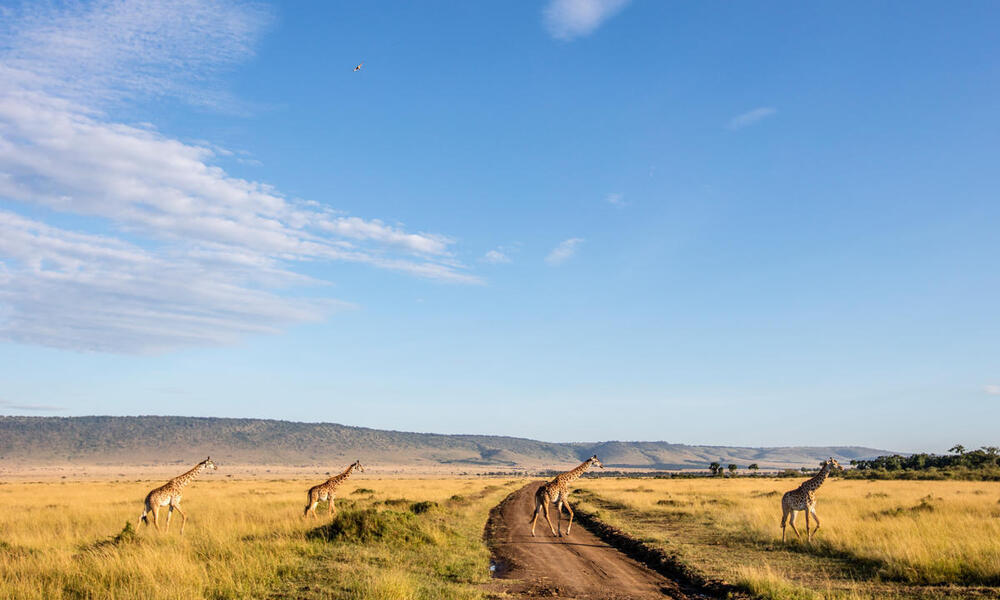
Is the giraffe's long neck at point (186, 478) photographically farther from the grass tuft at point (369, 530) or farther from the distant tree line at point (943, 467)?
the distant tree line at point (943, 467)

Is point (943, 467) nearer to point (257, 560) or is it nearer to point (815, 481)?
point (815, 481)

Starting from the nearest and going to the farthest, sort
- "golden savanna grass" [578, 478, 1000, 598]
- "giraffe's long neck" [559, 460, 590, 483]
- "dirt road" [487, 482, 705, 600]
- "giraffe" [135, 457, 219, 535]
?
"golden savanna grass" [578, 478, 1000, 598] → "dirt road" [487, 482, 705, 600] → "giraffe" [135, 457, 219, 535] → "giraffe's long neck" [559, 460, 590, 483]

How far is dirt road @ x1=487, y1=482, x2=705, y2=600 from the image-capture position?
1335 cm

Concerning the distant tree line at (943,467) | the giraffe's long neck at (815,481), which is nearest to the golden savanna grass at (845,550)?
the giraffe's long neck at (815,481)

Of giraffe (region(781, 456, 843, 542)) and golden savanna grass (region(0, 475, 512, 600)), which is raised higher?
giraffe (region(781, 456, 843, 542))

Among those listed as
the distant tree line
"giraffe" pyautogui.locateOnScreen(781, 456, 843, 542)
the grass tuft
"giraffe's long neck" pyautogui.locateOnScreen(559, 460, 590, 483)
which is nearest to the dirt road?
"giraffe's long neck" pyautogui.locateOnScreen(559, 460, 590, 483)

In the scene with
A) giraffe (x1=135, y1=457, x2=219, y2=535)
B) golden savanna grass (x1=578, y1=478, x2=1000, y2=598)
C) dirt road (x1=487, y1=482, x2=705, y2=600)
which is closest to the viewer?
golden savanna grass (x1=578, y1=478, x2=1000, y2=598)

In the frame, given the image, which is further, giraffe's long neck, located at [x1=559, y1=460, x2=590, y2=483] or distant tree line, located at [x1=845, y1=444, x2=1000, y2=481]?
distant tree line, located at [x1=845, y1=444, x2=1000, y2=481]

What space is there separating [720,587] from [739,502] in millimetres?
24450

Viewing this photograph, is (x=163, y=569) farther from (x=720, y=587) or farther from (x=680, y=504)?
(x=680, y=504)

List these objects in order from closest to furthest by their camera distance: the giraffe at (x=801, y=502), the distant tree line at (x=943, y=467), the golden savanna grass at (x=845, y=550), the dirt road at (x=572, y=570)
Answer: the golden savanna grass at (x=845, y=550)
the dirt road at (x=572, y=570)
the giraffe at (x=801, y=502)
the distant tree line at (x=943, y=467)

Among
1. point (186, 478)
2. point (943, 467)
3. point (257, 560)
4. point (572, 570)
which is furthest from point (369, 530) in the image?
point (943, 467)

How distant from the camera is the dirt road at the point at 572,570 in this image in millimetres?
13352

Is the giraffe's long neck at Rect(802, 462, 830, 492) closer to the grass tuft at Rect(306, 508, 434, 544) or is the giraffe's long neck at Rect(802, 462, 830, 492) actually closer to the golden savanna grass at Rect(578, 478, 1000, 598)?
the golden savanna grass at Rect(578, 478, 1000, 598)
